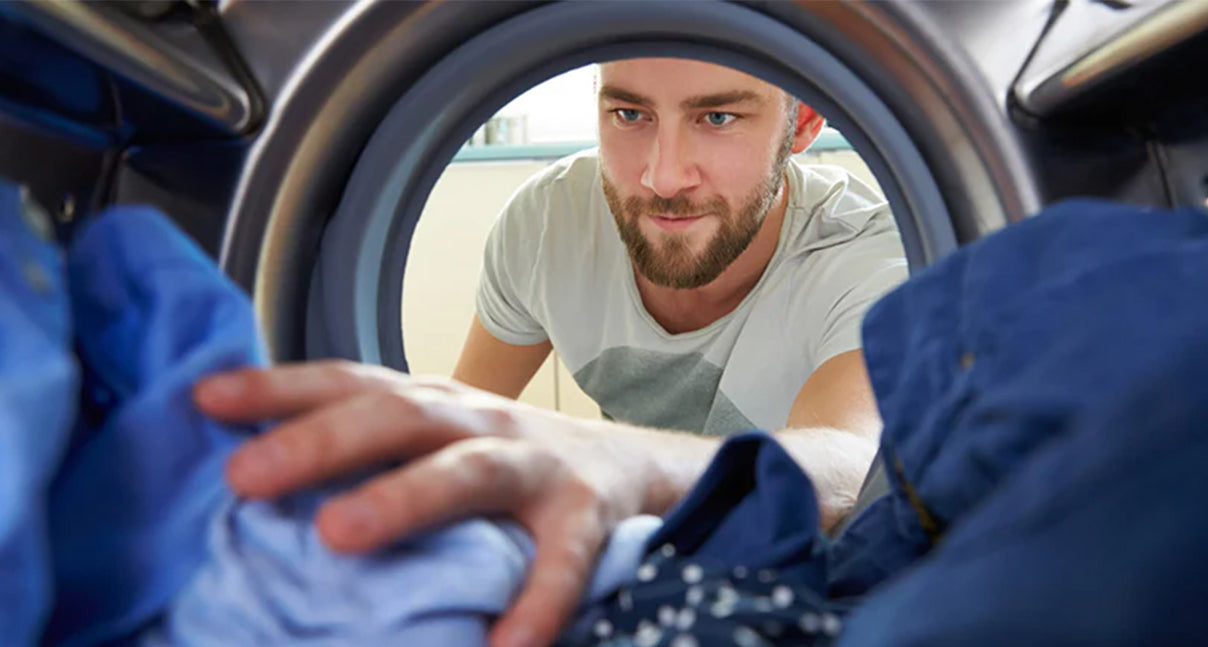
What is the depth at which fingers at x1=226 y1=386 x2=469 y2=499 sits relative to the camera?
1.04 feet

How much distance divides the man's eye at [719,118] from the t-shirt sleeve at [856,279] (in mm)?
239

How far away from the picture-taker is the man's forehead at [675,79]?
50.3 inches

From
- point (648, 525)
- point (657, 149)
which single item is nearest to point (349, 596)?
point (648, 525)

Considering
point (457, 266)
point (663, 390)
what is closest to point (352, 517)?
point (663, 390)

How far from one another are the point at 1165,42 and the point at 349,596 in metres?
0.51

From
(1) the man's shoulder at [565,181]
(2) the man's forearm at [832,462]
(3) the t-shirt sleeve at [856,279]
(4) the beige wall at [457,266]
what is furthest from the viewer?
(4) the beige wall at [457,266]

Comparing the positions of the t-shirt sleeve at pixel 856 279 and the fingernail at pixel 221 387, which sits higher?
the fingernail at pixel 221 387

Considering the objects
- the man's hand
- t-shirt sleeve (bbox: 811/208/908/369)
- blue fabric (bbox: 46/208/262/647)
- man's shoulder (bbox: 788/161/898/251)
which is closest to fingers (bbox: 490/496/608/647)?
the man's hand

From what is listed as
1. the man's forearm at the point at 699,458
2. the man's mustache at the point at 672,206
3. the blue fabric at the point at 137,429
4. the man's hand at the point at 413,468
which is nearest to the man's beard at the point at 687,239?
the man's mustache at the point at 672,206

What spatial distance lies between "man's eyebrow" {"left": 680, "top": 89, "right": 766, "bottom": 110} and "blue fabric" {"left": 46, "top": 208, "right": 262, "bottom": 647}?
1.01 meters

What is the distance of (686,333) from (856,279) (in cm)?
27

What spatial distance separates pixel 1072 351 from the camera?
0.85ft

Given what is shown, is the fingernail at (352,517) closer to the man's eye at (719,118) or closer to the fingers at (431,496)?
the fingers at (431,496)

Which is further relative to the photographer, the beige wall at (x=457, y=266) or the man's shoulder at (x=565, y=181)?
the beige wall at (x=457, y=266)
